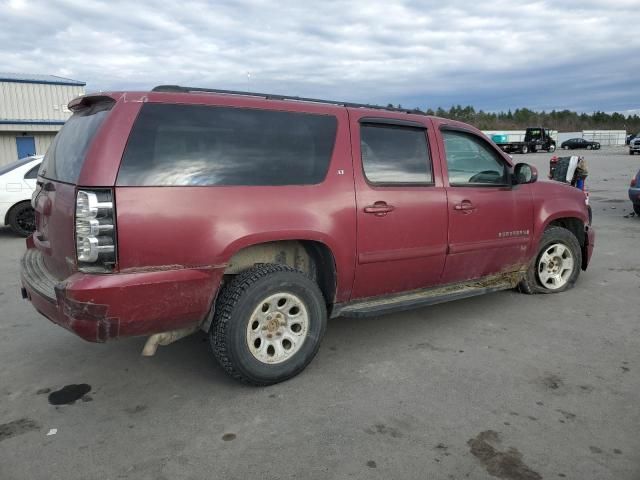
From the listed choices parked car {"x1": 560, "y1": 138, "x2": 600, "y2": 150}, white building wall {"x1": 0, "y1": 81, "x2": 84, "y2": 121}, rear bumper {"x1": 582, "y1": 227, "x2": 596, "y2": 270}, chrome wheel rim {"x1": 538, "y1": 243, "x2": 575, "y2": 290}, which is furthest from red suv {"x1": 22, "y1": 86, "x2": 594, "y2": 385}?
parked car {"x1": 560, "y1": 138, "x2": 600, "y2": 150}

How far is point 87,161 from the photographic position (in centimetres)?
299

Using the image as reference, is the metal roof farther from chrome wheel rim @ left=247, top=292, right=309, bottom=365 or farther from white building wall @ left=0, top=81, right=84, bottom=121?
chrome wheel rim @ left=247, top=292, right=309, bottom=365

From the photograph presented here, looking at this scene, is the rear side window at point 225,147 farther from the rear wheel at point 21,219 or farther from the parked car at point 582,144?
the parked car at point 582,144

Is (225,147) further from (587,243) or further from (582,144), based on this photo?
(582,144)

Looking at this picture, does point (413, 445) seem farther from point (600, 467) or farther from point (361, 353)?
point (361, 353)

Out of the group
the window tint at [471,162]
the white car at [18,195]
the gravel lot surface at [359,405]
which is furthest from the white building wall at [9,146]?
the window tint at [471,162]

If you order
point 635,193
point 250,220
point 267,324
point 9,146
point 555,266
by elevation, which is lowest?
point 555,266

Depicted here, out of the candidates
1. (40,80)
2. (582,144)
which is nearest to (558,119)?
(582,144)

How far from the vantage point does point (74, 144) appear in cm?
337

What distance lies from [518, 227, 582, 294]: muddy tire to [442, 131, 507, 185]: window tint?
1.02 m

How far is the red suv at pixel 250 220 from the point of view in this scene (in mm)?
2979

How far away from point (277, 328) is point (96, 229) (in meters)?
1.34

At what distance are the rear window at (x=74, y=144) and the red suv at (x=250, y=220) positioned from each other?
0.02m

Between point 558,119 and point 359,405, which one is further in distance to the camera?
point 558,119
